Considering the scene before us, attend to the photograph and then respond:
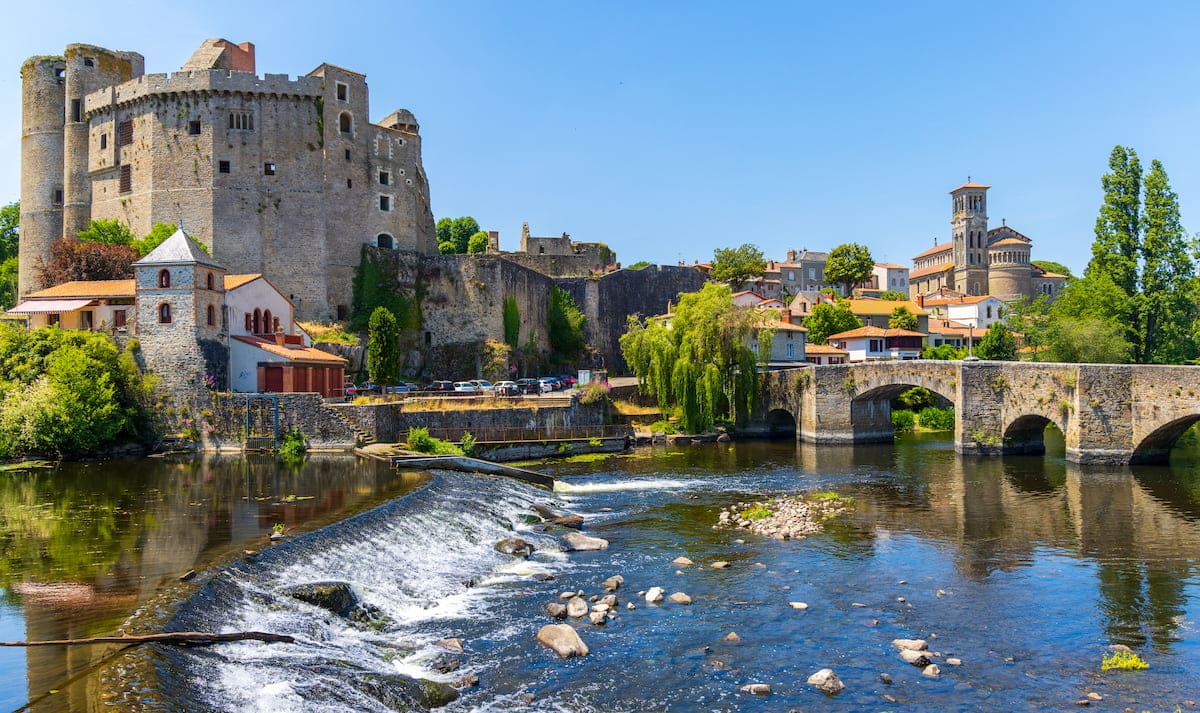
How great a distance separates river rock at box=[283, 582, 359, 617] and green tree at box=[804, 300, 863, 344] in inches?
2137

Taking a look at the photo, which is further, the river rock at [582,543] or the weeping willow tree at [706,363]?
the weeping willow tree at [706,363]

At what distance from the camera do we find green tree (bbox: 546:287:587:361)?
A: 211 feet

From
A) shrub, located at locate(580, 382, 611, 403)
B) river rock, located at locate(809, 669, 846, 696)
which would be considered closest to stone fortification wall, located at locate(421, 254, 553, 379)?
shrub, located at locate(580, 382, 611, 403)

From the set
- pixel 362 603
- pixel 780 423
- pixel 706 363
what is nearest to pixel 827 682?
pixel 362 603

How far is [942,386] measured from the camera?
1599 inches

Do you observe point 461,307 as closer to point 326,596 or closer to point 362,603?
point 362,603

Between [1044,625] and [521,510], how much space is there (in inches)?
606

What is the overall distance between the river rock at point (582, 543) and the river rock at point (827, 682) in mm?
9413

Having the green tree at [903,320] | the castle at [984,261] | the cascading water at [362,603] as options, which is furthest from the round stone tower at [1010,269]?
the cascading water at [362,603]

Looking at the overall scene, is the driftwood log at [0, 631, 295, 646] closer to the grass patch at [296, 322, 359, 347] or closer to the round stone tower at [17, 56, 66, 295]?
the grass patch at [296, 322, 359, 347]

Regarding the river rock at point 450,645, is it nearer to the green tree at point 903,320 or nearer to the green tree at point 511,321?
the green tree at point 511,321

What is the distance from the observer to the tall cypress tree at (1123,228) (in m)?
48.7

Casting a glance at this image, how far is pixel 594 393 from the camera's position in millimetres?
46531

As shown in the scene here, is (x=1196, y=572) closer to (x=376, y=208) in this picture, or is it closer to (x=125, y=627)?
(x=125, y=627)
